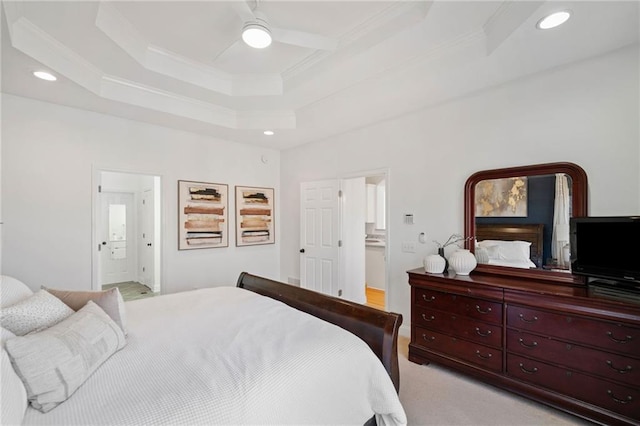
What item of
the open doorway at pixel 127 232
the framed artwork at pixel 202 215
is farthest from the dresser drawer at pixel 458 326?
the open doorway at pixel 127 232

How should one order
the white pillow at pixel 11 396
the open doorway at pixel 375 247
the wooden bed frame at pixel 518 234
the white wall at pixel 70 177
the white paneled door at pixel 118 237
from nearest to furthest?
1. the white pillow at pixel 11 396
2. the wooden bed frame at pixel 518 234
3. the white wall at pixel 70 177
4. the open doorway at pixel 375 247
5. the white paneled door at pixel 118 237

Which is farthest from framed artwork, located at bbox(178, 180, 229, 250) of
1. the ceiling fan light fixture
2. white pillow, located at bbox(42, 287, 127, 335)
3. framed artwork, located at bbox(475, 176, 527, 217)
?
framed artwork, located at bbox(475, 176, 527, 217)

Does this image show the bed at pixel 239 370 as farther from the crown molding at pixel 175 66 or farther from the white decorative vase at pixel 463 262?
the crown molding at pixel 175 66

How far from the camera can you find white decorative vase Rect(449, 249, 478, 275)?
104 inches

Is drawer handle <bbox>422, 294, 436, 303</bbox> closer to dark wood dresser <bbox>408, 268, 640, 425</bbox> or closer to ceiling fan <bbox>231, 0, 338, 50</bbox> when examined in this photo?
dark wood dresser <bbox>408, 268, 640, 425</bbox>

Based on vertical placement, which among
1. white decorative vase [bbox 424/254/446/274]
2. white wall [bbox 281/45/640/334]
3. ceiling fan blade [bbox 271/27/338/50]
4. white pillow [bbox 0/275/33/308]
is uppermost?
ceiling fan blade [bbox 271/27/338/50]

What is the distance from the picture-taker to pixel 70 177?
3137 millimetres

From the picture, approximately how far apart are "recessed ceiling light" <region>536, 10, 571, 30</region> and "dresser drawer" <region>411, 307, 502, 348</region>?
216 cm

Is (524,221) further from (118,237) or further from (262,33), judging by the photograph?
(118,237)

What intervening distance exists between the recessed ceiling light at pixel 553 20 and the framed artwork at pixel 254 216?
12.8 feet

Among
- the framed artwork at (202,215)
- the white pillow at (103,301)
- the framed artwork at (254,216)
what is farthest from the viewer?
the framed artwork at (254,216)

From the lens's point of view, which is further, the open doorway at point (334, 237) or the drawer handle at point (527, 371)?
the open doorway at point (334, 237)

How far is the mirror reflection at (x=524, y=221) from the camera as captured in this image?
2.39 m

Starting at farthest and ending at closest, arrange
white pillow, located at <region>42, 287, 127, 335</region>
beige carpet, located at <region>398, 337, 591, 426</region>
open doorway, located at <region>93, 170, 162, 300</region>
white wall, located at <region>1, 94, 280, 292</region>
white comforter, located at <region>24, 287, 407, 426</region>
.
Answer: open doorway, located at <region>93, 170, 162, 300</region> < white wall, located at <region>1, 94, 280, 292</region> < beige carpet, located at <region>398, 337, 591, 426</region> < white pillow, located at <region>42, 287, 127, 335</region> < white comforter, located at <region>24, 287, 407, 426</region>
